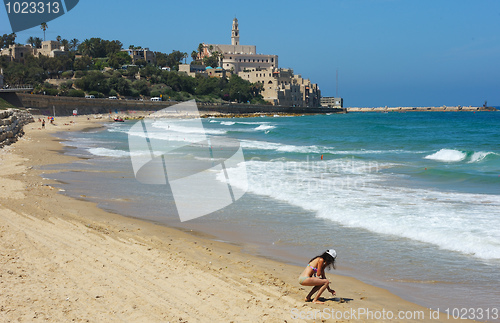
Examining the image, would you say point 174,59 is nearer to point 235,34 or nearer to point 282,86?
point 235,34

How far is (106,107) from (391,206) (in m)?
80.0

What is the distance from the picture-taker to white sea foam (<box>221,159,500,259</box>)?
8680 millimetres

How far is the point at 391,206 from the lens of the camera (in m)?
11.3

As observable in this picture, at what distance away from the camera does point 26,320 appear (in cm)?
466

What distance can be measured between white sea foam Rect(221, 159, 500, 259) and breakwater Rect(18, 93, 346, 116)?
61.8 meters

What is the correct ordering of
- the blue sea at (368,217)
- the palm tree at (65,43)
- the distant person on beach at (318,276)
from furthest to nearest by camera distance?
the palm tree at (65,43), the blue sea at (368,217), the distant person on beach at (318,276)

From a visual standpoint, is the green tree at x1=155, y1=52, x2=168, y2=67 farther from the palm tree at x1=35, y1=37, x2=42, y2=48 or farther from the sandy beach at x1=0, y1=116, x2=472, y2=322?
the sandy beach at x1=0, y1=116, x2=472, y2=322

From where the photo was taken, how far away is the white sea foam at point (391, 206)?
868cm

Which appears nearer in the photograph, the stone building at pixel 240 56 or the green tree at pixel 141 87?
the green tree at pixel 141 87

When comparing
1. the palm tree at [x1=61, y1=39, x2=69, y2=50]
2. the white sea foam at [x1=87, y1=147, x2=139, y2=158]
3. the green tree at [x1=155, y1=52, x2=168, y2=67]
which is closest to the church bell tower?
the green tree at [x1=155, y1=52, x2=168, y2=67]

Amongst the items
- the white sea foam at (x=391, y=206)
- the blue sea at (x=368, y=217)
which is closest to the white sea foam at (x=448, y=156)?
the blue sea at (x=368, y=217)

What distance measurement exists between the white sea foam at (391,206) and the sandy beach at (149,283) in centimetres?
283

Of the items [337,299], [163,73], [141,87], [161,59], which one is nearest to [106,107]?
[141,87]

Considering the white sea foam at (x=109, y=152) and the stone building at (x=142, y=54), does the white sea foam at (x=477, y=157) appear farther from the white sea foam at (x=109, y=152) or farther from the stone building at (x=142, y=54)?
the stone building at (x=142, y=54)
